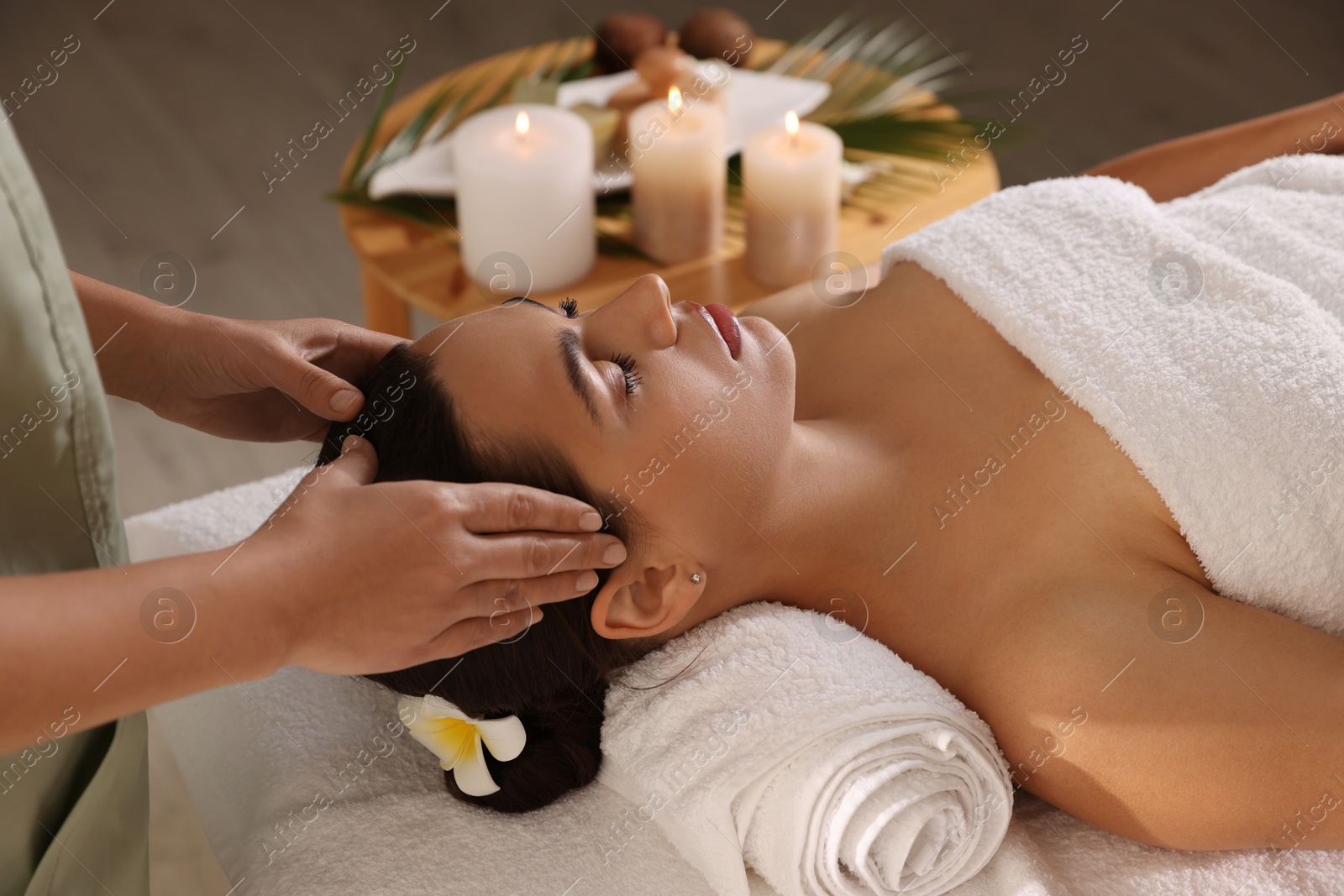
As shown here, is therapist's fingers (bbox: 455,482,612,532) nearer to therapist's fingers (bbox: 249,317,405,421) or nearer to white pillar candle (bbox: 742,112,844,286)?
therapist's fingers (bbox: 249,317,405,421)

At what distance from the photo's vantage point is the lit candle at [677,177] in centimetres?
165

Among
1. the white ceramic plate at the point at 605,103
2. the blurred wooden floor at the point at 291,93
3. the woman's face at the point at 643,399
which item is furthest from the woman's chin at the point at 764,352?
the blurred wooden floor at the point at 291,93

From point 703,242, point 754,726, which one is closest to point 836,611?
point 754,726

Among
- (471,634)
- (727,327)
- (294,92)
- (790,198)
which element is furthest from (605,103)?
(294,92)

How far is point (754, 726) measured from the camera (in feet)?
3.12

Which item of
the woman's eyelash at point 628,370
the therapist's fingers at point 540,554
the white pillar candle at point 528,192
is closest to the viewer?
the therapist's fingers at point 540,554

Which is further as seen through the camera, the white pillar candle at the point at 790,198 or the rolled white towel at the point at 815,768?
the white pillar candle at the point at 790,198

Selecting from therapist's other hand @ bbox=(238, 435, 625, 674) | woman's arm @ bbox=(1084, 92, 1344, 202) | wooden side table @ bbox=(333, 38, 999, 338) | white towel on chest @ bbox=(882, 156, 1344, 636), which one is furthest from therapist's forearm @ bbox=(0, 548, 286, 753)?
woman's arm @ bbox=(1084, 92, 1344, 202)

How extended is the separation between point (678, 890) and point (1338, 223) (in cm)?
96

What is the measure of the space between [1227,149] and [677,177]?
0.76 meters

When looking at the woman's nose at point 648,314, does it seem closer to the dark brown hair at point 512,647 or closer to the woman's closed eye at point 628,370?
the woman's closed eye at point 628,370

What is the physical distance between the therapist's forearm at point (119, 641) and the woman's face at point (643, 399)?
1.00ft

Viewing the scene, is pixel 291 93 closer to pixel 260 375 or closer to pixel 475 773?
pixel 260 375

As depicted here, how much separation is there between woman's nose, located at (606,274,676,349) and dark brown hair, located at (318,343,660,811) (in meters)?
0.15
